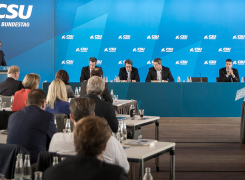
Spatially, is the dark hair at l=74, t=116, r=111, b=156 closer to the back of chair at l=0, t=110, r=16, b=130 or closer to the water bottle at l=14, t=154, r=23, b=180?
the water bottle at l=14, t=154, r=23, b=180

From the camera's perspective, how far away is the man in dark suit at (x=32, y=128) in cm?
300

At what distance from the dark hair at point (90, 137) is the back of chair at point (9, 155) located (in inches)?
39.1

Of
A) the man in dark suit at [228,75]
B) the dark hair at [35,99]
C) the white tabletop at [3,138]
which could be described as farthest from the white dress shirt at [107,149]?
the man in dark suit at [228,75]

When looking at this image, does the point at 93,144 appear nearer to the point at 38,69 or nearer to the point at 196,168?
the point at 196,168

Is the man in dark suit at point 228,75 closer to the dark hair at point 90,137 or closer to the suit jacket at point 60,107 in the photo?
the suit jacket at point 60,107

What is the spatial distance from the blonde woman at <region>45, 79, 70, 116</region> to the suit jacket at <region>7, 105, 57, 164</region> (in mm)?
1487

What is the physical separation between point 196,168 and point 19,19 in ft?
26.6

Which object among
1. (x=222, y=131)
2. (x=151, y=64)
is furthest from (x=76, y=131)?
(x=151, y=64)

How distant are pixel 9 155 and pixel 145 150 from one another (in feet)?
3.61

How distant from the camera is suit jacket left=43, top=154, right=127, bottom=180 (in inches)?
56.6

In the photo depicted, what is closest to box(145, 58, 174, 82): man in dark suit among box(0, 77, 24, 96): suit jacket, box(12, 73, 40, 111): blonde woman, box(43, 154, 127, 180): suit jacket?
box(0, 77, 24, 96): suit jacket

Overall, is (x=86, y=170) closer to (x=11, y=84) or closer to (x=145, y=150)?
(x=145, y=150)

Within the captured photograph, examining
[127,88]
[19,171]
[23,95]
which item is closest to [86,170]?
[19,171]

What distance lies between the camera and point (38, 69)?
11.0 metres
